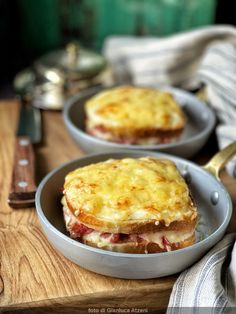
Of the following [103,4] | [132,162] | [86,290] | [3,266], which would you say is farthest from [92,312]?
[103,4]

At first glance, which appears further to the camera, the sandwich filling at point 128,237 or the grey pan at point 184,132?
the grey pan at point 184,132

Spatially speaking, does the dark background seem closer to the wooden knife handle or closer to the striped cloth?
the striped cloth

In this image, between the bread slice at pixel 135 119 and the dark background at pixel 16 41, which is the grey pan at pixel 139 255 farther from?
the dark background at pixel 16 41

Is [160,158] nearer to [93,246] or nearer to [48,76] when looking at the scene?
[93,246]

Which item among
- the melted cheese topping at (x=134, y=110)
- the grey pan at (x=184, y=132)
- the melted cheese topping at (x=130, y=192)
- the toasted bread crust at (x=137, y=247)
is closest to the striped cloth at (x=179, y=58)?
the grey pan at (x=184, y=132)

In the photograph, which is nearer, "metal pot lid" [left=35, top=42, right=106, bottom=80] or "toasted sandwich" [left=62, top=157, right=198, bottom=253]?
"toasted sandwich" [left=62, top=157, right=198, bottom=253]

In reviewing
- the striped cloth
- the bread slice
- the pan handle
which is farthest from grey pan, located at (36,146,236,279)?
the striped cloth
